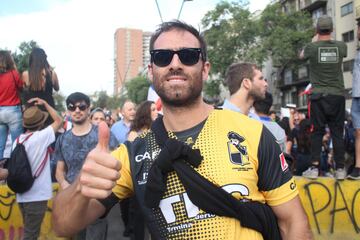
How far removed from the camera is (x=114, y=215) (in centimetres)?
717

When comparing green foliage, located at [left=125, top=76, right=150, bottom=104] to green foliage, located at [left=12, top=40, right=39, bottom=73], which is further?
green foliage, located at [left=125, top=76, right=150, bottom=104]

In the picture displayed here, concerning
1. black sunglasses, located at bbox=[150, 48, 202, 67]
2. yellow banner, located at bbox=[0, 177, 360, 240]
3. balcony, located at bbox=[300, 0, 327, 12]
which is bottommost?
yellow banner, located at bbox=[0, 177, 360, 240]

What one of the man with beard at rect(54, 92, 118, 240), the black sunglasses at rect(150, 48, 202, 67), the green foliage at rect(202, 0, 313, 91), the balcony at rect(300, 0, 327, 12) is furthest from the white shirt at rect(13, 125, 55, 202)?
the balcony at rect(300, 0, 327, 12)

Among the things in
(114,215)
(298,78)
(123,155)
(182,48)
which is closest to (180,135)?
(123,155)

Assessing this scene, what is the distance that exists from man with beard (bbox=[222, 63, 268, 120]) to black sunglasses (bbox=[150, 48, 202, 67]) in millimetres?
2588

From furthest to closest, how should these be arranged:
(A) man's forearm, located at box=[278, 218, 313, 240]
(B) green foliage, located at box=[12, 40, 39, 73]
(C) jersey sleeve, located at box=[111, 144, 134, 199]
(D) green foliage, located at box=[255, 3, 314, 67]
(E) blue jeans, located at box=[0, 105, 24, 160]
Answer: (D) green foliage, located at box=[255, 3, 314, 67]
(B) green foliage, located at box=[12, 40, 39, 73]
(E) blue jeans, located at box=[0, 105, 24, 160]
(C) jersey sleeve, located at box=[111, 144, 134, 199]
(A) man's forearm, located at box=[278, 218, 313, 240]

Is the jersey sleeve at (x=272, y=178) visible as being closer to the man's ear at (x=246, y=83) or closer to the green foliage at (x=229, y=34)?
the man's ear at (x=246, y=83)

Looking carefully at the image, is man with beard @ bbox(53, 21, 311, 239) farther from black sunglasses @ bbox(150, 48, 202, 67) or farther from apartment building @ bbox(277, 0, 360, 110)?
apartment building @ bbox(277, 0, 360, 110)

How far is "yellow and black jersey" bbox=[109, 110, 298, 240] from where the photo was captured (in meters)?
2.12

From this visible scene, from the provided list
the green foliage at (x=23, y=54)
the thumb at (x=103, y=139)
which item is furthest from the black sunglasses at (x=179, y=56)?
the green foliage at (x=23, y=54)

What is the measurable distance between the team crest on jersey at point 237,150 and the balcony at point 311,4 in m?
51.3

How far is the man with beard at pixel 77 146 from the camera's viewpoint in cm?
517

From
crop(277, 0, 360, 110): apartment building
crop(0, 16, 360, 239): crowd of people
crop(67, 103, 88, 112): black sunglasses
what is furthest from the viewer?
crop(277, 0, 360, 110): apartment building

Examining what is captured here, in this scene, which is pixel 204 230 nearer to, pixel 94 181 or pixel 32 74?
pixel 94 181
